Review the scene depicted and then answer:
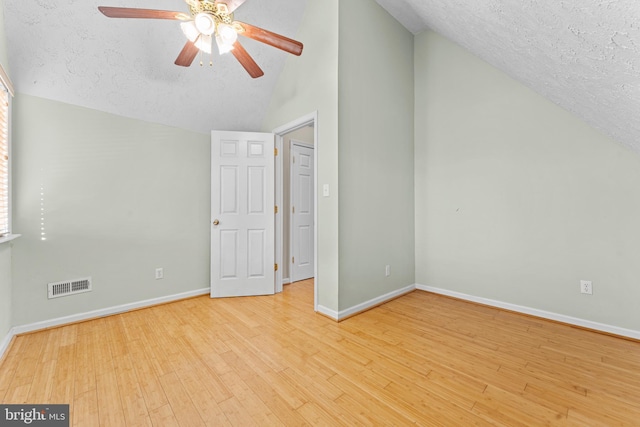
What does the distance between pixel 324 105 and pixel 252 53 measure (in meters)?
1.13

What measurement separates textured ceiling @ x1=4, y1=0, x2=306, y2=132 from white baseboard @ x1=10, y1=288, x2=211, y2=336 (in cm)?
204

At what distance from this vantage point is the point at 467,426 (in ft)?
4.30

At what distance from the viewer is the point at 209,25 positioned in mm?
1706

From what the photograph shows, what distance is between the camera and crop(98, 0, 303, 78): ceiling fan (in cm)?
164

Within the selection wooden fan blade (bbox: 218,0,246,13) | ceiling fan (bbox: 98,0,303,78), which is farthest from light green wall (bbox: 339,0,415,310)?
wooden fan blade (bbox: 218,0,246,13)

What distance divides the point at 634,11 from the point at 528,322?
2.54 meters

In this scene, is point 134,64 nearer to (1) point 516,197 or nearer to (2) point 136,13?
(2) point 136,13

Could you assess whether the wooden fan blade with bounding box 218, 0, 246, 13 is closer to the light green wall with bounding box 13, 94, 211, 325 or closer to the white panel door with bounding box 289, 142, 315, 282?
the light green wall with bounding box 13, 94, 211, 325

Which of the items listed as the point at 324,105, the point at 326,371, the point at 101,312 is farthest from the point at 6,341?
the point at 324,105

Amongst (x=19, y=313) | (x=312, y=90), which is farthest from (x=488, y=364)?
(x=19, y=313)

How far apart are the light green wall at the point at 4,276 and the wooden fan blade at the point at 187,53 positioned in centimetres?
135

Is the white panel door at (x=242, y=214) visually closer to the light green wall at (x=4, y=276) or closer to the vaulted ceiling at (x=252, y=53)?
the vaulted ceiling at (x=252, y=53)

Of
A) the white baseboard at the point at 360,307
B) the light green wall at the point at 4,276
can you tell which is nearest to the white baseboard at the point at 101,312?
the light green wall at the point at 4,276

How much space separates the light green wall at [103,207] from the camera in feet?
7.68
